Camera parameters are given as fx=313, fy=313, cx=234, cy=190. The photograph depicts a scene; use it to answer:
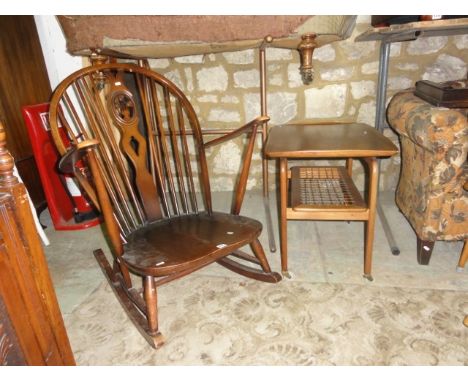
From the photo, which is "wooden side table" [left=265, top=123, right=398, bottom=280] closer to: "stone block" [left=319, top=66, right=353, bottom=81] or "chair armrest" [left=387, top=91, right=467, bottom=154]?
"chair armrest" [left=387, top=91, right=467, bottom=154]

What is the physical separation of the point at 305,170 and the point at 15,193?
1.48 m

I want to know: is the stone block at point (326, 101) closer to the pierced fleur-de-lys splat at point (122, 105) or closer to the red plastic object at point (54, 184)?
the pierced fleur-de-lys splat at point (122, 105)

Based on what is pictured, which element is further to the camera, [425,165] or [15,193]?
[425,165]

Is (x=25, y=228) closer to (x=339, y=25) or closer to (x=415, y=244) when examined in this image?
(x=339, y=25)

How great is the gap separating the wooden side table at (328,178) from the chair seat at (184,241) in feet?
0.81

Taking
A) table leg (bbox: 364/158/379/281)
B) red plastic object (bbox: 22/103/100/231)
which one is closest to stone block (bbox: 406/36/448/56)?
table leg (bbox: 364/158/379/281)

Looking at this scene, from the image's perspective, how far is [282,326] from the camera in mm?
1159

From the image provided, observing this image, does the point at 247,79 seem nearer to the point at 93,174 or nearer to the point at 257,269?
the point at 257,269

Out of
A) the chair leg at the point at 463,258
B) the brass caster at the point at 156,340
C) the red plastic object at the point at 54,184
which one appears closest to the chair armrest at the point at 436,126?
the chair leg at the point at 463,258

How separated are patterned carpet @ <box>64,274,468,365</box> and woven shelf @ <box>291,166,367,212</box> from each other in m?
0.35

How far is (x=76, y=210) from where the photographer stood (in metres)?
2.05

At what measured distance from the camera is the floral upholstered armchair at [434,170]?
1210 mm

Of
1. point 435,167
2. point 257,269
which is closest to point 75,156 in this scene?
point 257,269

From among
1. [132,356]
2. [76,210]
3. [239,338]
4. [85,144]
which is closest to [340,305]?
[239,338]
